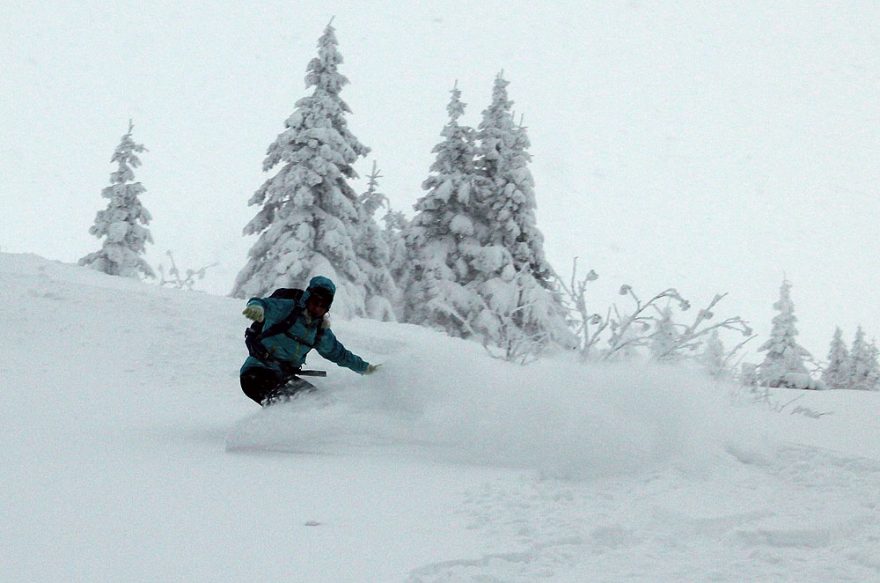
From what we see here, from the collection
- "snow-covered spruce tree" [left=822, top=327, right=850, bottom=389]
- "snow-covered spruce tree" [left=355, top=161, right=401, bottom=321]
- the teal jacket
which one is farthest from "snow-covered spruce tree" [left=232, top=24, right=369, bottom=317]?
"snow-covered spruce tree" [left=822, top=327, right=850, bottom=389]

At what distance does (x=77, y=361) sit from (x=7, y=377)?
58.8 inches

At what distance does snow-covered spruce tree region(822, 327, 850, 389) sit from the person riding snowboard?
45.0 m

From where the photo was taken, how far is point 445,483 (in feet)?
15.7

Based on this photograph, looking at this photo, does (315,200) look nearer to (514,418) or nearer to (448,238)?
(448,238)

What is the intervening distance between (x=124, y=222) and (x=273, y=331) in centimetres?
2082

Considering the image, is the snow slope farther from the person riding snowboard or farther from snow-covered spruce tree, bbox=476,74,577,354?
snow-covered spruce tree, bbox=476,74,577,354

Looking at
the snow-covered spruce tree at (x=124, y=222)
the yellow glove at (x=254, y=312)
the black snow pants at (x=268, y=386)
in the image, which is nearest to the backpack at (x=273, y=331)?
the black snow pants at (x=268, y=386)

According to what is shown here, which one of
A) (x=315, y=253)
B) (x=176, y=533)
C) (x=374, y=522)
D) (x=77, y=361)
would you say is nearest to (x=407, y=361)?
(x=374, y=522)

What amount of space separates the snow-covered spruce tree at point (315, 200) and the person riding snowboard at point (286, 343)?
12.1 m

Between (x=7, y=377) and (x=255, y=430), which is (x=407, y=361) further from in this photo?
(x=7, y=377)

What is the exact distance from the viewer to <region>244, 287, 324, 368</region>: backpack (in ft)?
20.1

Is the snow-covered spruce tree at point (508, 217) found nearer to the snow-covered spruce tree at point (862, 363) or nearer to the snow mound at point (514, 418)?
the snow mound at point (514, 418)

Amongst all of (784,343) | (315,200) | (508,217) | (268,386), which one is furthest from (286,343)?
(784,343)

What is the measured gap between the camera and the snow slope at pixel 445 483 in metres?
3.26
